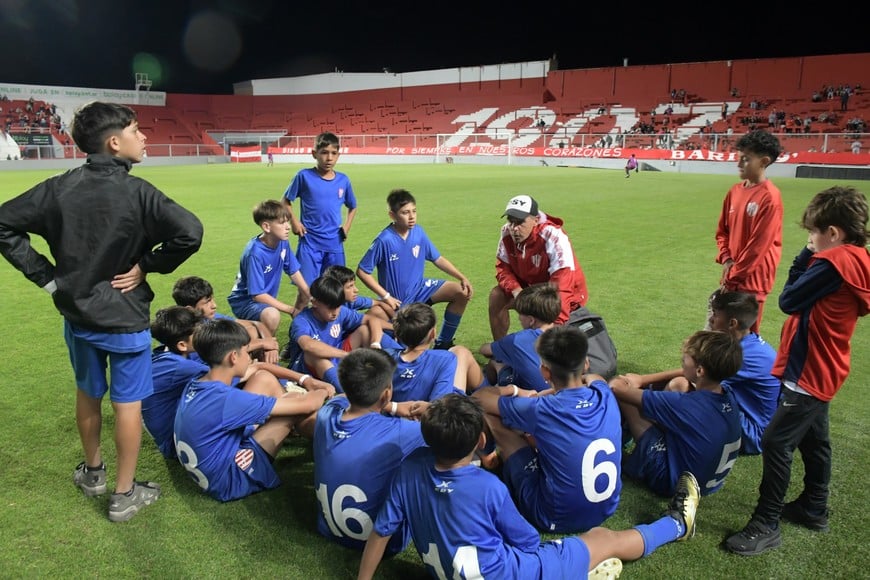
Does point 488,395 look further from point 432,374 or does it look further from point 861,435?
point 861,435

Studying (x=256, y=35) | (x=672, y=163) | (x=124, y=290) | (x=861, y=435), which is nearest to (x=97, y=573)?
(x=124, y=290)

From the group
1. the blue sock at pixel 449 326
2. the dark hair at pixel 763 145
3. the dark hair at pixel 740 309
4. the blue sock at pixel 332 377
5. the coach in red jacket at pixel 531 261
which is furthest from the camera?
the blue sock at pixel 449 326

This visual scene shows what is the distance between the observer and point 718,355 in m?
3.15

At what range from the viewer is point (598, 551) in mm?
2623

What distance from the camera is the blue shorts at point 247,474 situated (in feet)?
10.7

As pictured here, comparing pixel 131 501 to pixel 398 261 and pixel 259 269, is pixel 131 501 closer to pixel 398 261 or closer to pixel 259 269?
pixel 259 269

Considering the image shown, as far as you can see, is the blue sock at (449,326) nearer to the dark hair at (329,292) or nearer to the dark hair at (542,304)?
the dark hair at (329,292)

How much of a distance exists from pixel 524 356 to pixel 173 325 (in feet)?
7.70

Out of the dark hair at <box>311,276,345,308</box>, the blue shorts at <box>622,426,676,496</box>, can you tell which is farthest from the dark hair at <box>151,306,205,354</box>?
the blue shorts at <box>622,426,676,496</box>

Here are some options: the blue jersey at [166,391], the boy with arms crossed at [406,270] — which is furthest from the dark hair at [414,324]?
the boy with arms crossed at [406,270]

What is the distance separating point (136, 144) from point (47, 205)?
53 centimetres

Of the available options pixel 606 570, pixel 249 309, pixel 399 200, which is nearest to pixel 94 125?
pixel 249 309

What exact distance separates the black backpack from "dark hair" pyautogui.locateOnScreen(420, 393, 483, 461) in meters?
2.11

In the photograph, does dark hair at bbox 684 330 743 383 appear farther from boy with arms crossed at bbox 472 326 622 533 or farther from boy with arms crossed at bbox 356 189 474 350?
boy with arms crossed at bbox 356 189 474 350
